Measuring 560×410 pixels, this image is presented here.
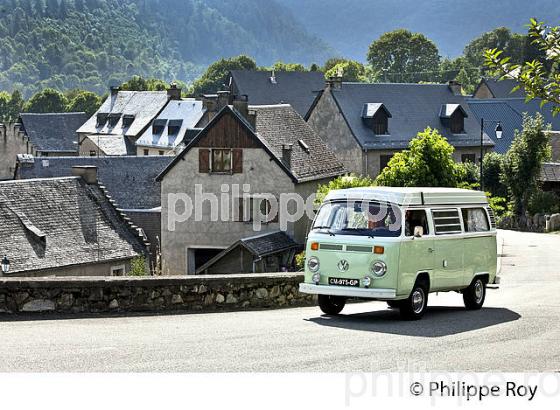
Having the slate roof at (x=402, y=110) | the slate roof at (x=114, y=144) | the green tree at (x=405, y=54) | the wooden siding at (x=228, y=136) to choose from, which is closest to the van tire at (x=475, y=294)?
the wooden siding at (x=228, y=136)

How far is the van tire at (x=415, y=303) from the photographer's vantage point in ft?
55.3

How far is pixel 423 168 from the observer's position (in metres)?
44.8

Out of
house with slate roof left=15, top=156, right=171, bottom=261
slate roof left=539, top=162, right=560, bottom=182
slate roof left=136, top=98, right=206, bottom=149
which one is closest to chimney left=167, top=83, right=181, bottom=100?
slate roof left=136, top=98, right=206, bottom=149

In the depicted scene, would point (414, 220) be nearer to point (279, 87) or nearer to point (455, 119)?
point (455, 119)

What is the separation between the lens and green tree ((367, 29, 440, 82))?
183625 millimetres

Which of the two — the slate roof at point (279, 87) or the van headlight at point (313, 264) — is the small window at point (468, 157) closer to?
the slate roof at point (279, 87)

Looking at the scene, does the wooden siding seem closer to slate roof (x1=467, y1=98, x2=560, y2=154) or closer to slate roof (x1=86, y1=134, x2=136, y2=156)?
slate roof (x1=467, y1=98, x2=560, y2=154)

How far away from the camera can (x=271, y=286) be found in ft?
62.4

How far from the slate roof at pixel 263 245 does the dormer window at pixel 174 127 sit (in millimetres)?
57345

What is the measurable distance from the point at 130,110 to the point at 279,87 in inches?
783

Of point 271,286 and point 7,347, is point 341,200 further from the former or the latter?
point 7,347
